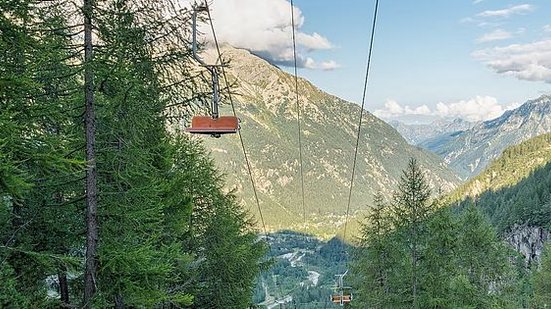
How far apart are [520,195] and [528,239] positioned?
2411 cm

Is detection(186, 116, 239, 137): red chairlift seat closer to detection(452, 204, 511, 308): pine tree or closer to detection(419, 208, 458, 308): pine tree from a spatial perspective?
detection(419, 208, 458, 308): pine tree

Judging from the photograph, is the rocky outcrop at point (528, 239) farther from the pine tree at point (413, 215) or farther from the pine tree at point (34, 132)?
the pine tree at point (34, 132)

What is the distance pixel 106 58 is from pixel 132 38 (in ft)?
1.61

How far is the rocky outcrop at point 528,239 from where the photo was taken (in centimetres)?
10250

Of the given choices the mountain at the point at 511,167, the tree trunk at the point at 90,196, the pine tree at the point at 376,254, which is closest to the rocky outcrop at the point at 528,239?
the mountain at the point at 511,167

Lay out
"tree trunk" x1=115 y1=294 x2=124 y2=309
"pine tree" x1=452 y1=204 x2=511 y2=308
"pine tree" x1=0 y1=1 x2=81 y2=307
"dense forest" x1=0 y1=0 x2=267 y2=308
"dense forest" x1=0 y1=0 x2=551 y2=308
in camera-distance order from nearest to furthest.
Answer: "pine tree" x1=0 y1=1 x2=81 y2=307, "dense forest" x1=0 y1=0 x2=267 y2=308, "dense forest" x1=0 y1=0 x2=551 y2=308, "tree trunk" x1=115 y1=294 x2=124 y2=309, "pine tree" x1=452 y1=204 x2=511 y2=308

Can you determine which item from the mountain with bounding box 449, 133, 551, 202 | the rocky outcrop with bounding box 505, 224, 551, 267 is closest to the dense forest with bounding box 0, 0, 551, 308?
the rocky outcrop with bounding box 505, 224, 551, 267

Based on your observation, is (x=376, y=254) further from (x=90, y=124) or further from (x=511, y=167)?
(x=511, y=167)

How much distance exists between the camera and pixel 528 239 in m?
108

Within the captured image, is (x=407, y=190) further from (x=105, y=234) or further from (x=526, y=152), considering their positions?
(x=526, y=152)

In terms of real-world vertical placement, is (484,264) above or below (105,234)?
below

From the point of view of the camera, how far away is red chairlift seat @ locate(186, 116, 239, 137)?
902cm

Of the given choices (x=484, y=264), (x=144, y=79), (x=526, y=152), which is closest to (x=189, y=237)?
(x=144, y=79)

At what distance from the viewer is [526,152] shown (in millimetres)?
190625
